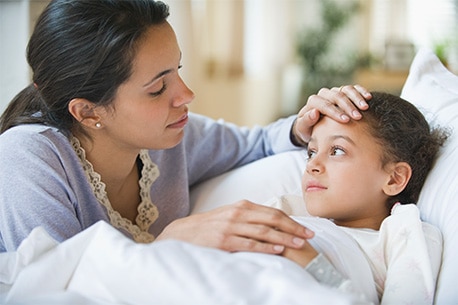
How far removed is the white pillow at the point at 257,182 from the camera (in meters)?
1.56

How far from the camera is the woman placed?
Result: 1194 millimetres

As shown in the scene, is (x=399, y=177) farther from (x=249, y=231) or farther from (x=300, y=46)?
(x=300, y=46)

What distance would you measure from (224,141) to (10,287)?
2.76 feet

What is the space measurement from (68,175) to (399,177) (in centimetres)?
74

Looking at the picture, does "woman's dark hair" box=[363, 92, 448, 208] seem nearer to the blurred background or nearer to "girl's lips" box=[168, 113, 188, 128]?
"girl's lips" box=[168, 113, 188, 128]

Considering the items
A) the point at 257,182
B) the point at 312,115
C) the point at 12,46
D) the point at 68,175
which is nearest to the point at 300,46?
the point at 12,46

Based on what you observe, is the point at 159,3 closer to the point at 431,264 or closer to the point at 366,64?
the point at 431,264

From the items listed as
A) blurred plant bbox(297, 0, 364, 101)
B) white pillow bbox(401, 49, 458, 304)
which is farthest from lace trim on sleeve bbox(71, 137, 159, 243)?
blurred plant bbox(297, 0, 364, 101)

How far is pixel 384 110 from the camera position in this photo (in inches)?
52.4

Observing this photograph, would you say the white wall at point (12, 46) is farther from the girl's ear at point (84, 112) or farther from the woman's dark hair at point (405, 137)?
the woman's dark hair at point (405, 137)

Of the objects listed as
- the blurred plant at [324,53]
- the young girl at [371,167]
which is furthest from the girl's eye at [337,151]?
the blurred plant at [324,53]

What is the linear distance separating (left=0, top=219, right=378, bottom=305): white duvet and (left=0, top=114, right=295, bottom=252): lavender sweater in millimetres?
173

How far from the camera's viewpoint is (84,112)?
1365 millimetres

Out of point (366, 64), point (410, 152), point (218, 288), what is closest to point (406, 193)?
point (410, 152)
